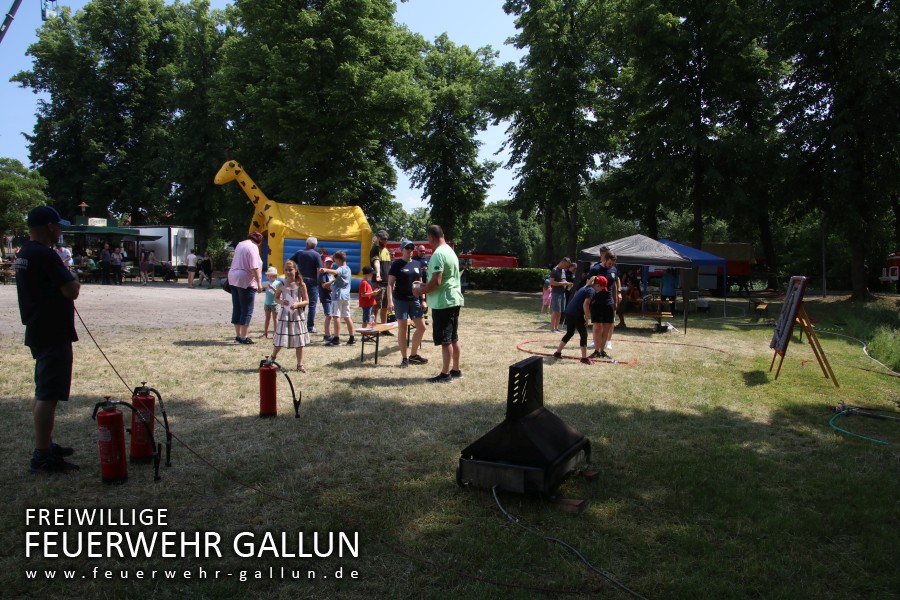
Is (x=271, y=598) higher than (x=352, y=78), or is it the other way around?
(x=352, y=78)

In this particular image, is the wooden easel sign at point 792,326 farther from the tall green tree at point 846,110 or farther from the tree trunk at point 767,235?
the tree trunk at point 767,235

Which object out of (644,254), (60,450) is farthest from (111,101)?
(60,450)

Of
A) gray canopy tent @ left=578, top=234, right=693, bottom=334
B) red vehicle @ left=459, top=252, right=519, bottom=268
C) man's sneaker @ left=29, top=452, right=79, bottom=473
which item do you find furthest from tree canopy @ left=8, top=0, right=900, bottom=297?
man's sneaker @ left=29, top=452, right=79, bottom=473

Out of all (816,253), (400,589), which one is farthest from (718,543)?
(816,253)

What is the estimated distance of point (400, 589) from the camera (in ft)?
10.7

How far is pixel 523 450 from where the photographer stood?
432 cm

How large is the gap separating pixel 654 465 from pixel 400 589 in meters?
2.67

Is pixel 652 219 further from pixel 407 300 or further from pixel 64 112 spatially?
pixel 64 112

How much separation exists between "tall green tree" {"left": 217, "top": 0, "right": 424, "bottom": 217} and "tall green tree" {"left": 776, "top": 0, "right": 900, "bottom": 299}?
15304mm

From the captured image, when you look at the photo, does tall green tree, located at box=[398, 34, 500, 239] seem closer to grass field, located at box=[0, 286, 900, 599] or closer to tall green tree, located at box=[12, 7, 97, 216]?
tall green tree, located at box=[12, 7, 97, 216]

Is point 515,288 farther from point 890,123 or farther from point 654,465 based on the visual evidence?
point 654,465

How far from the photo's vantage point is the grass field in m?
3.39

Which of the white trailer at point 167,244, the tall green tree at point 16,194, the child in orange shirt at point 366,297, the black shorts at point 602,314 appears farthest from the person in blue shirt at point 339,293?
the tall green tree at point 16,194

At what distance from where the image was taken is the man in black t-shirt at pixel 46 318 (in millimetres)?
4500
